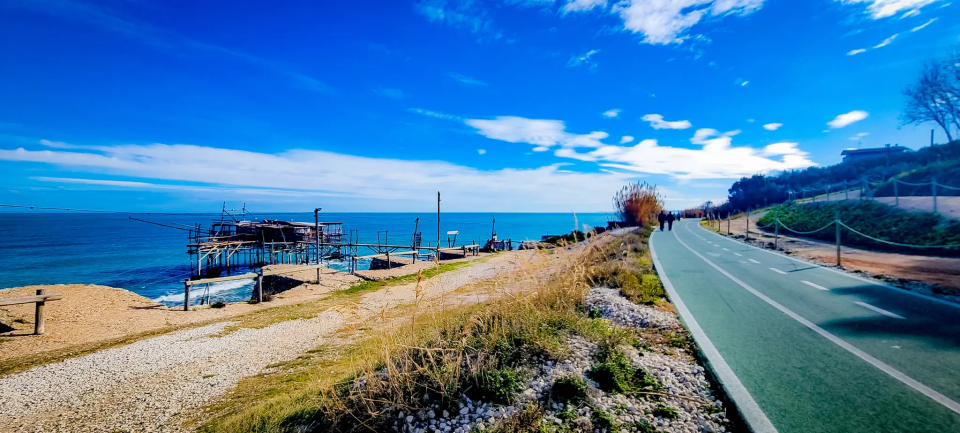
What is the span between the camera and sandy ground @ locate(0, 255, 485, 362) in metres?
8.70

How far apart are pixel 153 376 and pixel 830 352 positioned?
388 inches

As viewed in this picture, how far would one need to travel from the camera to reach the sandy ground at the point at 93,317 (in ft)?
28.5

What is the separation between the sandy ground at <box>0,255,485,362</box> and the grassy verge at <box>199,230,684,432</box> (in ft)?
22.9

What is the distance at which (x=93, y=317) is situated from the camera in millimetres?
10797

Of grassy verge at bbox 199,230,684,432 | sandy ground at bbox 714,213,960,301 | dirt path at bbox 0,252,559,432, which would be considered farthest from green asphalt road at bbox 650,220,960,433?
dirt path at bbox 0,252,559,432

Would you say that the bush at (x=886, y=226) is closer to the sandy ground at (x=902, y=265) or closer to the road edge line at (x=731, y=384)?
the sandy ground at (x=902, y=265)

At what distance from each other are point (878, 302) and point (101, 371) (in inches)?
542

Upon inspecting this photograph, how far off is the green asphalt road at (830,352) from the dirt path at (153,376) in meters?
2.86

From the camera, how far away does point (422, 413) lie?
322 cm

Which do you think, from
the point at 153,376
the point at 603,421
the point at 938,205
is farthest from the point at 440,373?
the point at 938,205

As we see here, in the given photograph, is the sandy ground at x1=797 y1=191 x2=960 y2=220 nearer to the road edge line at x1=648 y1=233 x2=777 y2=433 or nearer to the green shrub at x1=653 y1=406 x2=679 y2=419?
the road edge line at x1=648 y1=233 x2=777 y2=433

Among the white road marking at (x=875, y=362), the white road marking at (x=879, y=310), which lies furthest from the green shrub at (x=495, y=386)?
the white road marking at (x=879, y=310)

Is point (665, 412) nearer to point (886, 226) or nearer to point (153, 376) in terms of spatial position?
point (153, 376)

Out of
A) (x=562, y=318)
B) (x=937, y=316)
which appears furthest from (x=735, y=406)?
(x=937, y=316)
